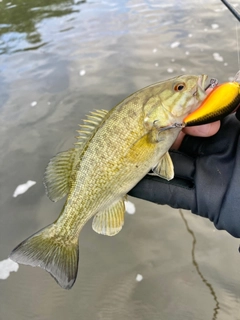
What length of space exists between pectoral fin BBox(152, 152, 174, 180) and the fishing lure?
0.84 ft

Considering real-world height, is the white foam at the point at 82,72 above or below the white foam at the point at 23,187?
above

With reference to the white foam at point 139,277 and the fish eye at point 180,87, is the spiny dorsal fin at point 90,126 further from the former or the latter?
the white foam at point 139,277

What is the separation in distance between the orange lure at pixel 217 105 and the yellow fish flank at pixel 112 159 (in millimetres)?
145

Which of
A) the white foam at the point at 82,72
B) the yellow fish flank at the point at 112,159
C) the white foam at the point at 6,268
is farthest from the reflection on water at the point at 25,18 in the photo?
the yellow fish flank at the point at 112,159

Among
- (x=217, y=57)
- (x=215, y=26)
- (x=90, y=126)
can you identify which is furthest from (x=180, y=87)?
(x=215, y=26)

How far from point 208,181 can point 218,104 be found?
531 mm

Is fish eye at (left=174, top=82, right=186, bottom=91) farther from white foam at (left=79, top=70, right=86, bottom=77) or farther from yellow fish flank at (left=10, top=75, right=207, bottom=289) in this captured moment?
white foam at (left=79, top=70, right=86, bottom=77)

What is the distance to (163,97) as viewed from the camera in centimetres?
194

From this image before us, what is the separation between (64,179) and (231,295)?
1695mm

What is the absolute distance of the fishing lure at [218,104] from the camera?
1636 millimetres

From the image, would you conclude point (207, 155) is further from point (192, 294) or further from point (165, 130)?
point (192, 294)

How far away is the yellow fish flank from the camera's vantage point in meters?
1.90

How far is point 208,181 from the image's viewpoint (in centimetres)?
201

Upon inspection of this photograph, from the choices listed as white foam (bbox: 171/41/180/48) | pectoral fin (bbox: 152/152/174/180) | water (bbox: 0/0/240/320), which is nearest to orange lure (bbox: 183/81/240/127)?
pectoral fin (bbox: 152/152/174/180)
